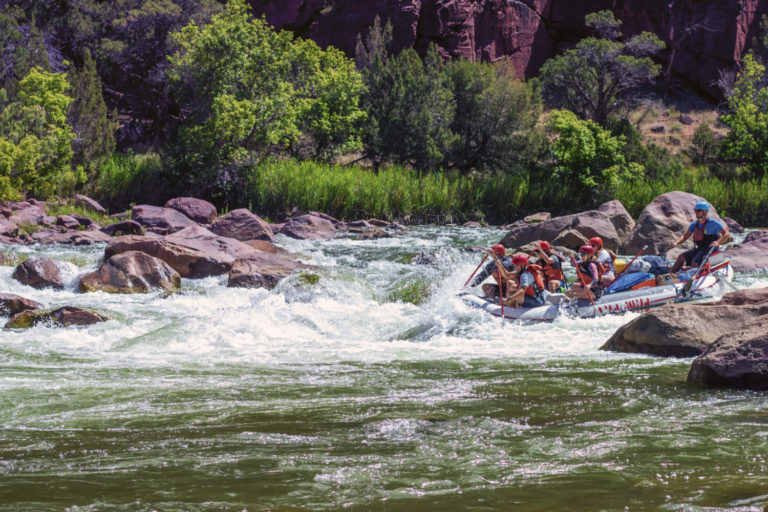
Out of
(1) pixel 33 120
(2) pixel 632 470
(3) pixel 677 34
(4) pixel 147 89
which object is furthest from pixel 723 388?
(3) pixel 677 34

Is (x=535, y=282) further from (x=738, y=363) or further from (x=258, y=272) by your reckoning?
(x=738, y=363)

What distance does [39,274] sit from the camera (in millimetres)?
15430

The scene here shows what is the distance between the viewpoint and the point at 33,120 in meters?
23.7

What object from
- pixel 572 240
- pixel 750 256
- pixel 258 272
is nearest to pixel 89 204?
pixel 258 272

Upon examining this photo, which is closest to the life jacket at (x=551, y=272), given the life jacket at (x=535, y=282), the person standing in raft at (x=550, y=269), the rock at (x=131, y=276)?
the person standing in raft at (x=550, y=269)

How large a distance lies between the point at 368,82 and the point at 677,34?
20472 mm

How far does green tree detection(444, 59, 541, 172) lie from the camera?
31359 mm

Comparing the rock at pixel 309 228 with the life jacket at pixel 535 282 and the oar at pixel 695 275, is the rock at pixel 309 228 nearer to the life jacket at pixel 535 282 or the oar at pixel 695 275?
the life jacket at pixel 535 282

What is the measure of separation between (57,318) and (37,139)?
13.6 m

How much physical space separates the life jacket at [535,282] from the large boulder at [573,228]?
743cm

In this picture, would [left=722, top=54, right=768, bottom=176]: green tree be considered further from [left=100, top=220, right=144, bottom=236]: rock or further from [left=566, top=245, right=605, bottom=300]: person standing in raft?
[left=100, top=220, right=144, bottom=236]: rock

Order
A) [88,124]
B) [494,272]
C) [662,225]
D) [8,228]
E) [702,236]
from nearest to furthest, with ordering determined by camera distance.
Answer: [494,272], [702,236], [662,225], [8,228], [88,124]

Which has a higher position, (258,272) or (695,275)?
(695,275)

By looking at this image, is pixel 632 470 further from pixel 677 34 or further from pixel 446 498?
pixel 677 34
